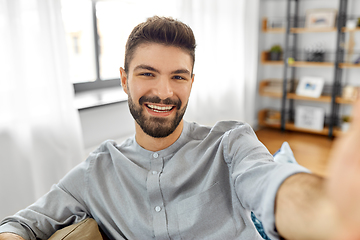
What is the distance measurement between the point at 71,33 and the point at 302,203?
2600mm

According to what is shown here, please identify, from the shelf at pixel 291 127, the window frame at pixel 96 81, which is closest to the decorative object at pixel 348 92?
the shelf at pixel 291 127

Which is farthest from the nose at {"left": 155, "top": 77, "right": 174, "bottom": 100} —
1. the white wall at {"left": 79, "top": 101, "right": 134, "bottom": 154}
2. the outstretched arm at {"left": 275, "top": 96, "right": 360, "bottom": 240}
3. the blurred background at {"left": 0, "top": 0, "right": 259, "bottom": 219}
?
the white wall at {"left": 79, "top": 101, "right": 134, "bottom": 154}

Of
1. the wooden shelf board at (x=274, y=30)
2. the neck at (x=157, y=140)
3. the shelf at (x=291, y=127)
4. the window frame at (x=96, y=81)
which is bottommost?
the shelf at (x=291, y=127)

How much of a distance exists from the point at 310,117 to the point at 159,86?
3.35m

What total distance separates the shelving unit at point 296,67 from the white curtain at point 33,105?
9.07ft

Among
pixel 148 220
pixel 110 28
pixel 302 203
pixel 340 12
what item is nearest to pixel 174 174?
pixel 148 220

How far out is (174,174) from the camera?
3.77 ft

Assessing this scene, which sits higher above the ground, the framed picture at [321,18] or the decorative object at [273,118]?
the framed picture at [321,18]

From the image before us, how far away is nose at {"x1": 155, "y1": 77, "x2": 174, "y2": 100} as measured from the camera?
1166 mm

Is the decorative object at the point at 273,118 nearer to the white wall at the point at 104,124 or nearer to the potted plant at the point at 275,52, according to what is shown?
the potted plant at the point at 275,52

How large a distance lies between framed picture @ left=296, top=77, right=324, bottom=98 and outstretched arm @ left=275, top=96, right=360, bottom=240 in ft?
11.8

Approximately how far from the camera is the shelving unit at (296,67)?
3.74 metres

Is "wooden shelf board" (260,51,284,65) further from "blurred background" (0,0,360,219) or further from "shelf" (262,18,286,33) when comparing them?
"shelf" (262,18,286,33)

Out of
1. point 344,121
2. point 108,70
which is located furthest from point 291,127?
point 108,70
